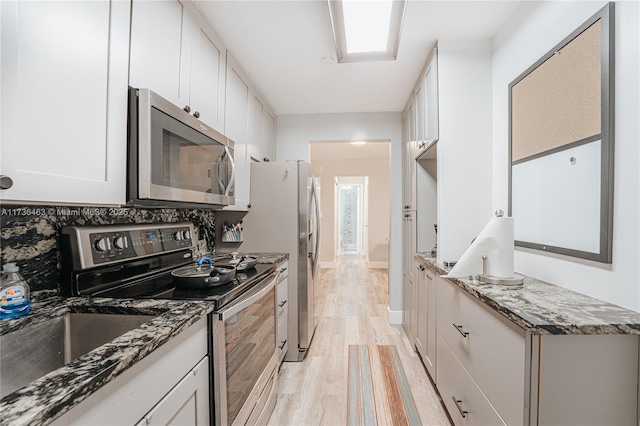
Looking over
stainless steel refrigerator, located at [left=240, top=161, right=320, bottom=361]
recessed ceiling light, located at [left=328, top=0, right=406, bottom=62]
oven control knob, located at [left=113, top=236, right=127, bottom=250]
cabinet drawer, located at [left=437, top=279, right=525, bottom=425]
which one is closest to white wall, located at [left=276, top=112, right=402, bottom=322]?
stainless steel refrigerator, located at [left=240, top=161, right=320, bottom=361]

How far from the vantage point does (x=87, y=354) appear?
67cm

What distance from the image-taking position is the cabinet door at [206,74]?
1.64 m

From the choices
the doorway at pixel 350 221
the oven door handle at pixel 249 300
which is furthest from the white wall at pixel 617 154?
the doorway at pixel 350 221

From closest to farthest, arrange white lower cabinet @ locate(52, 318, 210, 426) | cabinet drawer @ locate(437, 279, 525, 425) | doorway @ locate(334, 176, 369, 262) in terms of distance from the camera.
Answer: white lower cabinet @ locate(52, 318, 210, 426)
cabinet drawer @ locate(437, 279, 525, 425)
doorway @ locate(334, 176, 369, 262)

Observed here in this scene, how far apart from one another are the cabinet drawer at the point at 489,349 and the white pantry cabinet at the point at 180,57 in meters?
1.70

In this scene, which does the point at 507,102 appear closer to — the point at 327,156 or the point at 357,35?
the point at 357,35

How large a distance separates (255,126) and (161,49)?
138 centimetres

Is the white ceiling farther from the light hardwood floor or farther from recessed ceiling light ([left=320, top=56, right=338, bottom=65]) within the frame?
the light hardwood floor

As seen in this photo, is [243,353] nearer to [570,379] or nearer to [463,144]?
[570,379]

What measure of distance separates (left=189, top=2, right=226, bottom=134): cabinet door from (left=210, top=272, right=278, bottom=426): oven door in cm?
106

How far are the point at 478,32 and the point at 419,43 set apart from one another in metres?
0.37

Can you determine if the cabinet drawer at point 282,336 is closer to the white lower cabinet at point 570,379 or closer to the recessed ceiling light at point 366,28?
the white lower cabinet at point 570,379

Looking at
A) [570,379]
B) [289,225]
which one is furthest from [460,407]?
[289,225]

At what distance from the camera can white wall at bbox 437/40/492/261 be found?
199cm
